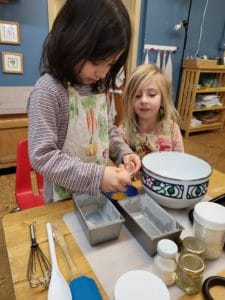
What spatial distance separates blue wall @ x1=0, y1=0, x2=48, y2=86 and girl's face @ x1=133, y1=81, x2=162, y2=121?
1.39m

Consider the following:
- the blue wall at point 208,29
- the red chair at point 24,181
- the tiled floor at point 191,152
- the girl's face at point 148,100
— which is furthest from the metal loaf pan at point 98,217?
the blue wall at point 208,29

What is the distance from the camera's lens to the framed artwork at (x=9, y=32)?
6.05ft

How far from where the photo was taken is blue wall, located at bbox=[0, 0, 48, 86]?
1.86 meters

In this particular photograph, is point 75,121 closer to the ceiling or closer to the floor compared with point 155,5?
closer to the floor

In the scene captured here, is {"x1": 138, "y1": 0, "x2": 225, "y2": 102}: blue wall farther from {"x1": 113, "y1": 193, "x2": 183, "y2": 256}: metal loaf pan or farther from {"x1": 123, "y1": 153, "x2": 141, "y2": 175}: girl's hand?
{"x1": 113, "y1": 193, "x2": 183, "y2": 256}: metal loaf pan

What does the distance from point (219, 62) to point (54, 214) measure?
117 inches

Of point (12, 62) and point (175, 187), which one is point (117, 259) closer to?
point (175, 187)

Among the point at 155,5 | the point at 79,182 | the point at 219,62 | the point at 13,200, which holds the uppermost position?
the point at 155,5

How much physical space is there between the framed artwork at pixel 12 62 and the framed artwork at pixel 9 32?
0.10 m

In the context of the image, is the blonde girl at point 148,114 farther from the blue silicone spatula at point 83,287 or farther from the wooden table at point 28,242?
the blue silicone spatula at point 83,287

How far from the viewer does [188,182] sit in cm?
54

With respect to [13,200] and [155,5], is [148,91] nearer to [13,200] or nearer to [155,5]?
[13,200]

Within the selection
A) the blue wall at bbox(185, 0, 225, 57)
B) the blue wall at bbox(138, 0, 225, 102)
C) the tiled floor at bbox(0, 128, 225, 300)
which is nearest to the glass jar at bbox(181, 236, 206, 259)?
the tiled floor at bbox(0, 128, 225, 300)

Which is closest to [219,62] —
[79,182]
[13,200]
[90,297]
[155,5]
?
[155,5]
